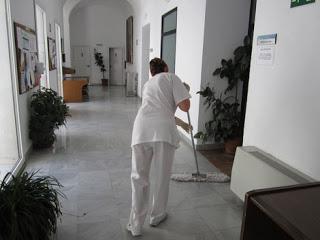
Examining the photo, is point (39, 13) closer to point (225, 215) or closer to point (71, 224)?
point (71, 224)

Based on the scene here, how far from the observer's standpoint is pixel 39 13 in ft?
19.3

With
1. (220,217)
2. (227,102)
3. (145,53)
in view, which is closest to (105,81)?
(145,53)

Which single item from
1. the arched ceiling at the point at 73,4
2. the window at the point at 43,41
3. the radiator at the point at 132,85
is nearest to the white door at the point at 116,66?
the arched ceiling at the point at 73,4

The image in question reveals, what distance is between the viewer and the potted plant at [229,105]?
432cm

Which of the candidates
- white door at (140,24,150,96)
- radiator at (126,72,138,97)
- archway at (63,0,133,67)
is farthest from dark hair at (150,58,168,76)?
archway at (63,0,133,67)

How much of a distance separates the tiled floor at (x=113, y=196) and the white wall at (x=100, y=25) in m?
9.63

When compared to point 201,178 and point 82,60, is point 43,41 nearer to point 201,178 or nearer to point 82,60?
point 201,178

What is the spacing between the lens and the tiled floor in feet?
8.04

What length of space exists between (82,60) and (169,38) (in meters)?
8.77

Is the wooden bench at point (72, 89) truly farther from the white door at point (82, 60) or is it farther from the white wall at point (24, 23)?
the white door at point (82, 60)

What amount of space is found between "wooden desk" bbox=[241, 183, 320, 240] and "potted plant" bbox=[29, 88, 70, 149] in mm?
3754

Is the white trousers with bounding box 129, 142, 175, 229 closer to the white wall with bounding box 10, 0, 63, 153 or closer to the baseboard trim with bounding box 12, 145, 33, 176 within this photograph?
the baseboard trim with bounding box 12, 145, 33, 176

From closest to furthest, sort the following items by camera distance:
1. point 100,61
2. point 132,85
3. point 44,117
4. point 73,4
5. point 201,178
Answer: point 201,178
point 44,117
point 132,85
point 73,4
point 100,61

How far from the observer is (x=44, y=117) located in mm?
4285
